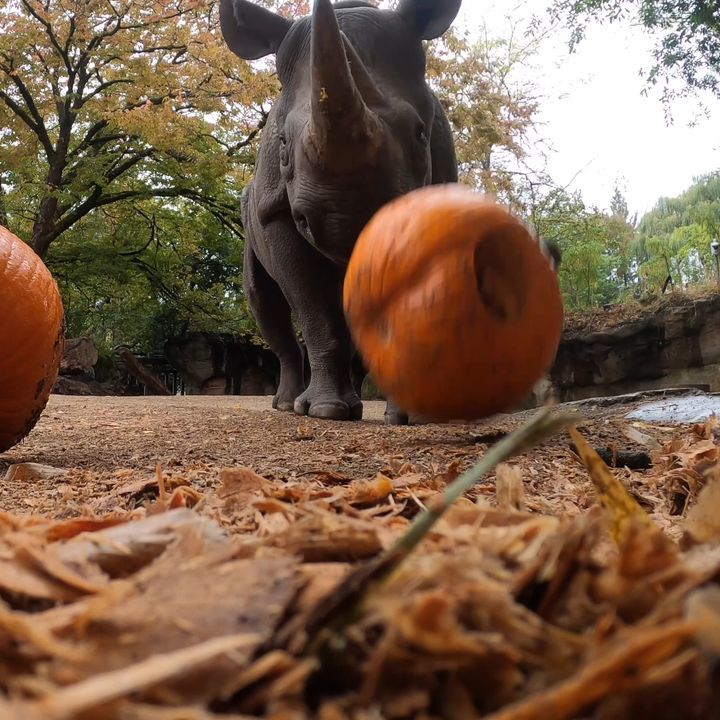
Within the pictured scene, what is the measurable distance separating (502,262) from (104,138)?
40.5 feet

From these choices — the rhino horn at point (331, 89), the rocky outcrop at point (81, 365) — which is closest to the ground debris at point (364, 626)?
the rhino horn at point (331, 89)

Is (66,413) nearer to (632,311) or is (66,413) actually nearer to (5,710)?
(5,710)

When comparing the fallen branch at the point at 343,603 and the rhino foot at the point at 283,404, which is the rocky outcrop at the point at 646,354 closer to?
the rhino foot at the point at 283,404

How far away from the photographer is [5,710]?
16.3 inches

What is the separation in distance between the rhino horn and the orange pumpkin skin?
1.18 metres

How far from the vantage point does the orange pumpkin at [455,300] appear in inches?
53.5

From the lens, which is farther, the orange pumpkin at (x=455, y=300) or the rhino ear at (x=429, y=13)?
the rhino ear at (x=429, y=13)

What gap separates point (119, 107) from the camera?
34.0ft

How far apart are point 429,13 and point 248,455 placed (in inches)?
102

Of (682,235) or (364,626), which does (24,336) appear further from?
(682,235)

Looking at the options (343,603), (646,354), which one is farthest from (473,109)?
(343,603)

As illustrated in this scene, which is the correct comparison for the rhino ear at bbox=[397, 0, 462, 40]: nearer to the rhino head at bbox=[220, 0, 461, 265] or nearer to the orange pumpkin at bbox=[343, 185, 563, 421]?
the rhino head at bbox=[220, 0, 461, 265]

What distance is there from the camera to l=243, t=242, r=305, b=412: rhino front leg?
622cm

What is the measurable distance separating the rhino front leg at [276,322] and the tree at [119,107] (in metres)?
3.99
